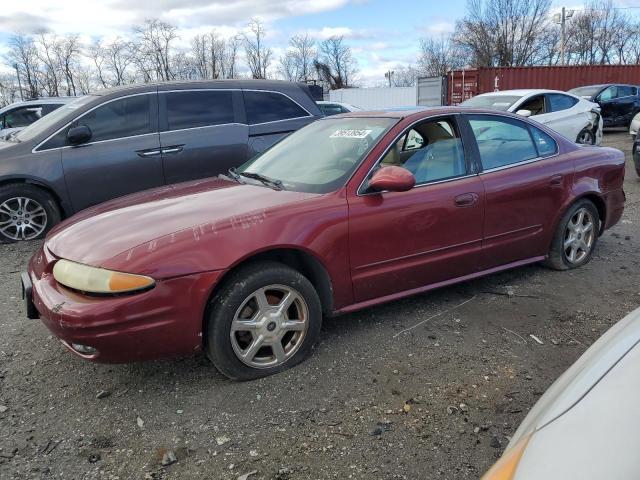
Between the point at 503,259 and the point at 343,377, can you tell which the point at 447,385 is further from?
the point at 503,259

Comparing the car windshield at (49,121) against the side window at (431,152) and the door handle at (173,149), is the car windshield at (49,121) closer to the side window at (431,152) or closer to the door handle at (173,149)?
the door handle at (173,149)

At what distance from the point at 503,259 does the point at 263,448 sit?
2416 mm

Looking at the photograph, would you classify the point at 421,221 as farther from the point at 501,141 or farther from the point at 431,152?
the point at 501,141

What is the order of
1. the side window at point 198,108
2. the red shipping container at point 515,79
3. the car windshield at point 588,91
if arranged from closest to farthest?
the side window at point 198,108
the car windshield at point 588,91
the red shipping container at point 515,79

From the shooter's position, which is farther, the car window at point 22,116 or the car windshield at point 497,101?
the car window at point 22,116

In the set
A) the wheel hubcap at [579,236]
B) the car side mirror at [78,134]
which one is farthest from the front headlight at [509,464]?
the car side mirror at [78,134]

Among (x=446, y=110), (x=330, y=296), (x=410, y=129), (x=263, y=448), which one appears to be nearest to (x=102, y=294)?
Answer: (x=263, y=448)

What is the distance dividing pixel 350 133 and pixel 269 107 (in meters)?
2.93

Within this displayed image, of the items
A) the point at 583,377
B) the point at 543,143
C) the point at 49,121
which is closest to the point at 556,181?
the point at 543,143

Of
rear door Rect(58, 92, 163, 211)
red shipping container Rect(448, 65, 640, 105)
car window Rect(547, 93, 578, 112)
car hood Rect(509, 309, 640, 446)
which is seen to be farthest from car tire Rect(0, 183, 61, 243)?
red shipping container Rect(448, 65, 640, 105)

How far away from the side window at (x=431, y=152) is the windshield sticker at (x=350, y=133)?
0.24 metres

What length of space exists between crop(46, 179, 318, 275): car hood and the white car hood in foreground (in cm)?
177

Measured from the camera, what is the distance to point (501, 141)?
159 inches

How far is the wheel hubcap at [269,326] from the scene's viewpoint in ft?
9.40
